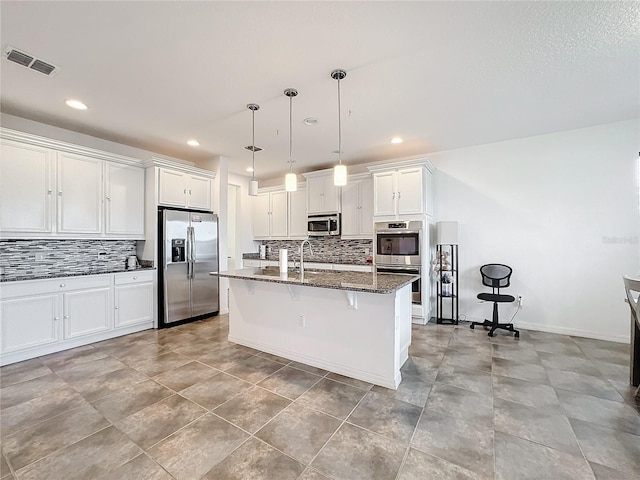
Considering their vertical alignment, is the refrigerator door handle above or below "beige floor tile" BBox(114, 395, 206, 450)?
above

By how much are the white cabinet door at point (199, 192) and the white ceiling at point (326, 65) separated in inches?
37.8

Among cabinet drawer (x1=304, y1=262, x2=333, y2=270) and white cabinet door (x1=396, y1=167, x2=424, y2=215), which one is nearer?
white cabinet door (x1=396, y1=167, x2=424, y2=215)

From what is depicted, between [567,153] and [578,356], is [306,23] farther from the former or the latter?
[578,356]

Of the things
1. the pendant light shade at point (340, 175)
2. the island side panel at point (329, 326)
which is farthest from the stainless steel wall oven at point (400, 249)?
the pendant light shade at point (340, 175)

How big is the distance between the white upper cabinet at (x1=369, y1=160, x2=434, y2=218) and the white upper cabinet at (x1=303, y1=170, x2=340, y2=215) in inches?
37.2

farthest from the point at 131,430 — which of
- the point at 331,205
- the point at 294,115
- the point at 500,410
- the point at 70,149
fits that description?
the point at 331,205

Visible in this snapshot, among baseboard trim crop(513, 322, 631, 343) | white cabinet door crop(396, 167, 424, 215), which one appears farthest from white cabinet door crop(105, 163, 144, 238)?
baseboard trim crop(513, 322, 631, 343)

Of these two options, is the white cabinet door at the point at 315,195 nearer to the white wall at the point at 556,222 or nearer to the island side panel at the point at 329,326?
the white wall at the point at 556,222

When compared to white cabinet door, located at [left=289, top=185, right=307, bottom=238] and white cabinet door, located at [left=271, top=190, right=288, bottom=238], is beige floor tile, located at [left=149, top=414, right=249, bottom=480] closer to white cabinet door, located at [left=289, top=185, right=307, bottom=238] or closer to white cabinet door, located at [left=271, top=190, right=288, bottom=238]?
white cabinet door, located at [left=289, top=185, right=307, bottom=238]

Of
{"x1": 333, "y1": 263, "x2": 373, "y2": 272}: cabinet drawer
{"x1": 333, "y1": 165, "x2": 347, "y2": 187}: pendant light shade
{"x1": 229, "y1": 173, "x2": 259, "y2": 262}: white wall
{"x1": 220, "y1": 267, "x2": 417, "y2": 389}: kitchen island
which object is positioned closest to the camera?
{"x1": 220, "y1": 267, "x2": 417, "y2": 389}: kitchen island

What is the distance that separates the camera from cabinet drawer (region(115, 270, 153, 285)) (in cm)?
388

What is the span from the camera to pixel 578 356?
3143 millimetres

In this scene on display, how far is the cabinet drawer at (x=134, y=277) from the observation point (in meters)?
3.88

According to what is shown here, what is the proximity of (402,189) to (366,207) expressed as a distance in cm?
82
